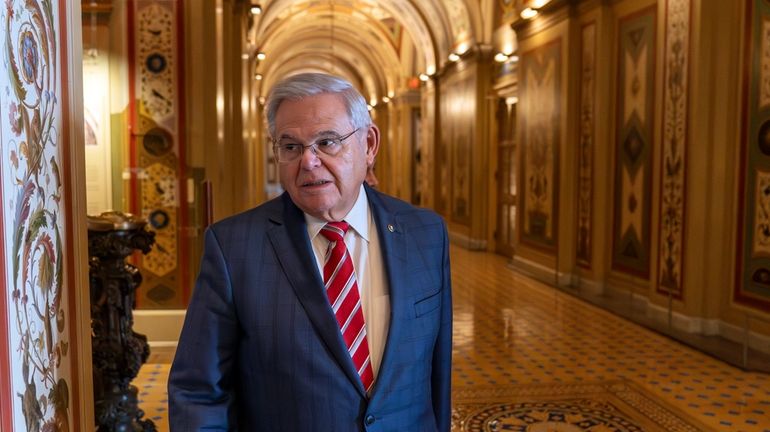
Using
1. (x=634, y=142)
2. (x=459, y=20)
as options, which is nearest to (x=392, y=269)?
(x=634, y=142)

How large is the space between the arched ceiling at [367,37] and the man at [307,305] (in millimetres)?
11489

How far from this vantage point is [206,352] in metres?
1.52

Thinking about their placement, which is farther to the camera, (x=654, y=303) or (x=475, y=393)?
(x=654, y=303)

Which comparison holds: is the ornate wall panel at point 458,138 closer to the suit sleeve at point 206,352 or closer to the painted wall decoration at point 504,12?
the painted wall decoration at point 504,12

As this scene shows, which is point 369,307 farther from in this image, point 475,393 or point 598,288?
point 598,288

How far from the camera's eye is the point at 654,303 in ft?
22.4

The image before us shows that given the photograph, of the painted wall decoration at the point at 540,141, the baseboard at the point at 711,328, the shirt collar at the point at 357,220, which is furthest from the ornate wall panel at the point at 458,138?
the shirt collar at the point at 357,220

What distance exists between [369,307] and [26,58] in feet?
2.92

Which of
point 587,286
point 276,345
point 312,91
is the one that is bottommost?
point 587,286

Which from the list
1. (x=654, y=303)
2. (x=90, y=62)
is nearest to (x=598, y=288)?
(x=654, y=303)

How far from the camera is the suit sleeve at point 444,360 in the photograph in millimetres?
1790

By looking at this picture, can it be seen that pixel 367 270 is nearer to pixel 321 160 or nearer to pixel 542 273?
pixel 321 160

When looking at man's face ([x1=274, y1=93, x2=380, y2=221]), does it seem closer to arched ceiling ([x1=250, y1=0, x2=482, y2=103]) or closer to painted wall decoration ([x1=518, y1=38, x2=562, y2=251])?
painted wall decoration ([x1=518, y1=38, x2=562, y2=251])

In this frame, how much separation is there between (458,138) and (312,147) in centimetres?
1258
